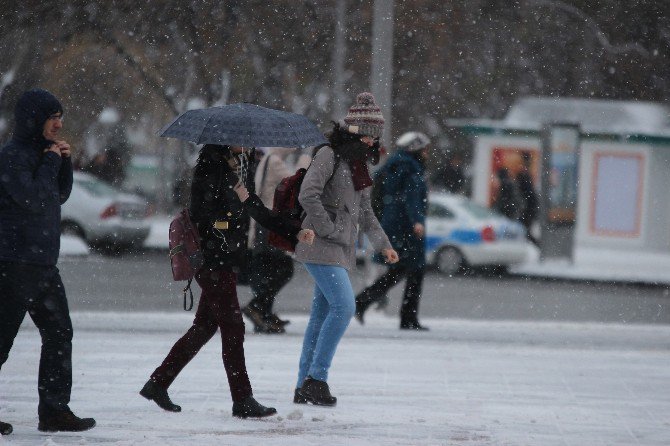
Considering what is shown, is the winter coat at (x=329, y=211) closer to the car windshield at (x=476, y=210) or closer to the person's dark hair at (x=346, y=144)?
the person's dark hair at (x=346, y=144)

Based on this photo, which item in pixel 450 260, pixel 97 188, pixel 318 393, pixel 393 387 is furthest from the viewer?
pixel 97 188

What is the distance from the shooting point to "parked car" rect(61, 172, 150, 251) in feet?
65.9

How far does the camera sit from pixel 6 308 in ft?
18.1

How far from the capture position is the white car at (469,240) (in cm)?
1795

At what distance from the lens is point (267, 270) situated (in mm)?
9828

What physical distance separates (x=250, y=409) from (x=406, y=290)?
428 cm

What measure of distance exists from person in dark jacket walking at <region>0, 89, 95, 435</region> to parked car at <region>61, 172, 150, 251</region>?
1437cm

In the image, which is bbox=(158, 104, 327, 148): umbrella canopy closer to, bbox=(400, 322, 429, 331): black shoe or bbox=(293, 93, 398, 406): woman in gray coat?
bbox=(293, 93, 398, 406): woman in gray coat

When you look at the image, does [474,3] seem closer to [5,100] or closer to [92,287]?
[5,100]

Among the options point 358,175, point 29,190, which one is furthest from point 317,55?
point 29,190

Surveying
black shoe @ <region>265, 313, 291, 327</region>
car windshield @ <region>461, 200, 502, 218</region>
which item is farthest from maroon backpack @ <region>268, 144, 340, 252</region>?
car windshield @ <region>461, 200, 502, 218</region>

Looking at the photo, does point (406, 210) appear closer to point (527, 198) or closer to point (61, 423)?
point (61, 423)

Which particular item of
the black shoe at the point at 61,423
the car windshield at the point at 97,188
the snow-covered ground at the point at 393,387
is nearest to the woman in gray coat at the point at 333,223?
the snow-covered ground at the point at 393,387

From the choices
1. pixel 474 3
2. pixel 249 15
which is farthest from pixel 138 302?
pixel 474 3
